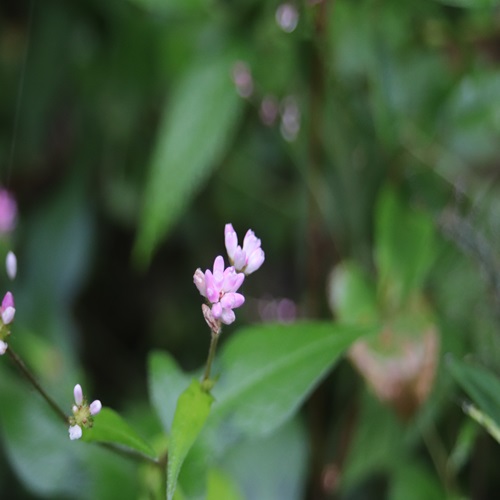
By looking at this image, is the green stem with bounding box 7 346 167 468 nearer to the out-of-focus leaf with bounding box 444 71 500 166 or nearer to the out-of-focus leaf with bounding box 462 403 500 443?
the out-of-focus leaf with bounding box 462 403 500 443

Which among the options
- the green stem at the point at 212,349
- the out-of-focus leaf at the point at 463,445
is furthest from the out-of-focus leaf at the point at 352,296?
the green stem at the point at 212,349

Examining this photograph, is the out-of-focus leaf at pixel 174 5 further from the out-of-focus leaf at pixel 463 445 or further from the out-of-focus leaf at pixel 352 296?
the out-of-focus leaf at pixel 463 445

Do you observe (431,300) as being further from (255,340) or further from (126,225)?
(126,225)

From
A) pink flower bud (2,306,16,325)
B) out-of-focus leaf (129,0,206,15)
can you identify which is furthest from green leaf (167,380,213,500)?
out-of-focus leaf (129,0,206,15)

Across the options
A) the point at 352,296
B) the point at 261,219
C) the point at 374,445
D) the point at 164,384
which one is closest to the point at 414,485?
the point at 374,445

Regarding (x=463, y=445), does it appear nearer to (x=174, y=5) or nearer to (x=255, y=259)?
(x=255, y=259)

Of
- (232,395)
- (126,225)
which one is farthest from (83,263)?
(232,395)
